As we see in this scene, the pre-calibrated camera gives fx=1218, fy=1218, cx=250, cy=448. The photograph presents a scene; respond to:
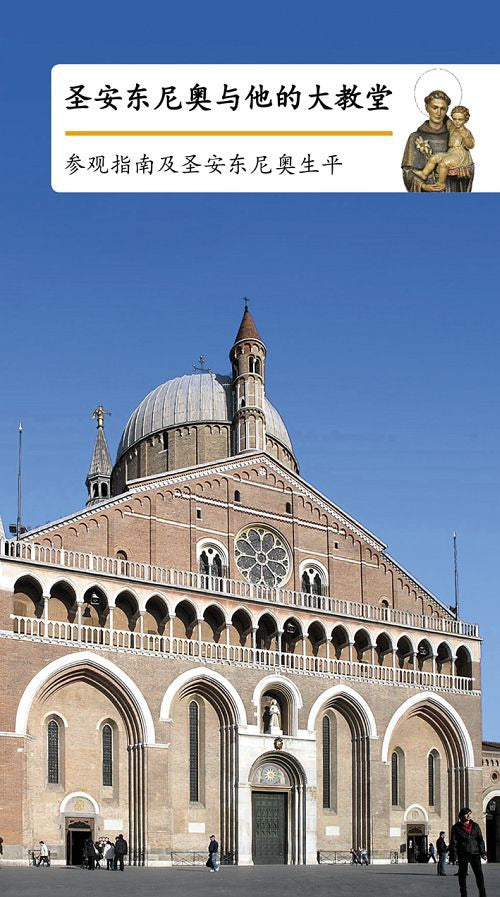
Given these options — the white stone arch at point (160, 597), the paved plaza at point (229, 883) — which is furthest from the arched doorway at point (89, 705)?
the white stone arch at point (160, 597)

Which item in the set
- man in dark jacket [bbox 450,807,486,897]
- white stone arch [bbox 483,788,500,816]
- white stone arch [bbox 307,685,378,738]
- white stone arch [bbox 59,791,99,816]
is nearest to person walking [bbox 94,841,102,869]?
white stone arch [bbox 59,791,99,816]

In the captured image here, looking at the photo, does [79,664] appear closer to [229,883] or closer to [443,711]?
[229,883]

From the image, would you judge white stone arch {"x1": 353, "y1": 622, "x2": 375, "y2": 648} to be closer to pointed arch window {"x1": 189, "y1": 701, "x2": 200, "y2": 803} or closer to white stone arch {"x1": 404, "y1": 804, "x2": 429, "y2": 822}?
white stone arch {"x1": 404, "y1": 804, "x2": 429, "y2": 822}

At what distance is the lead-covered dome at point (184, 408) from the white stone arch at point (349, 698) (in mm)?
17561

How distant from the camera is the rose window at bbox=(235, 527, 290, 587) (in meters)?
51.4

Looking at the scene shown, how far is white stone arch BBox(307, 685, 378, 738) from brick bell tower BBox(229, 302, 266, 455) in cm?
1158

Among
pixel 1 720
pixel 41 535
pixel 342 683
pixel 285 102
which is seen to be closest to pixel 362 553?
pixel 342 683

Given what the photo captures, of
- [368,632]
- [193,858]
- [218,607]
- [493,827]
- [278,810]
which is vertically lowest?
[493,827]

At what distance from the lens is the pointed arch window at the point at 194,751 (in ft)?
153

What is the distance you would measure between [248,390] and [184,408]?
8260mm

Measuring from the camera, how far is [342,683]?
168ft

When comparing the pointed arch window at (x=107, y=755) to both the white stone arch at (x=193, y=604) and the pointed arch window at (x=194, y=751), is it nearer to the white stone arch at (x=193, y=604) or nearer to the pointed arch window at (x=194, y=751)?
the pointed arch window at (x=194, y=751)

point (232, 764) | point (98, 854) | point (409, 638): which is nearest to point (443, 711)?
point (409, 638)

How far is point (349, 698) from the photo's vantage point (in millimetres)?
51312
